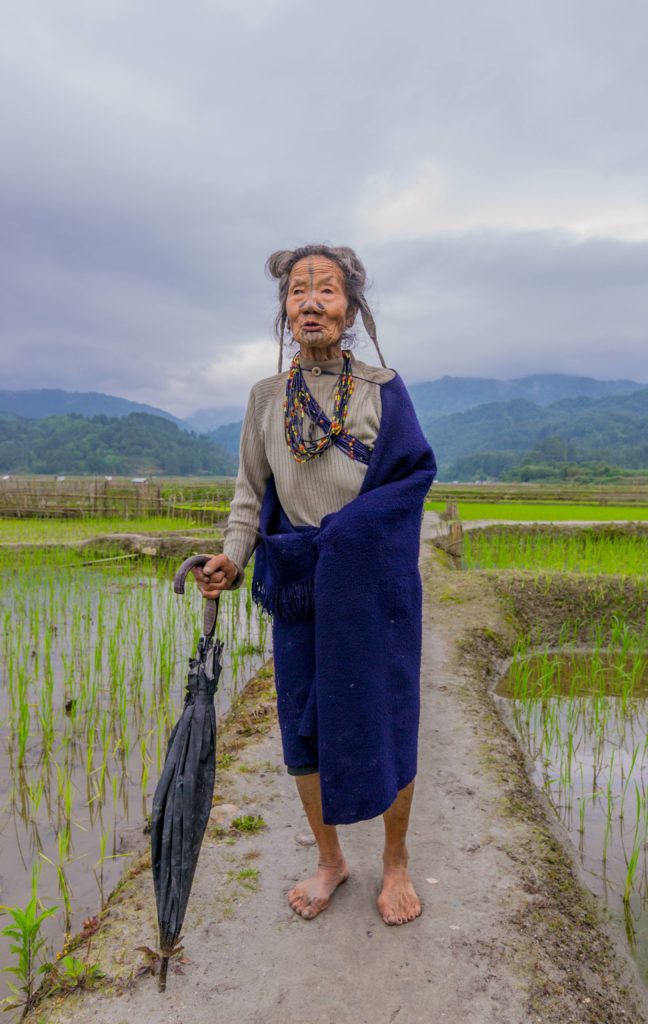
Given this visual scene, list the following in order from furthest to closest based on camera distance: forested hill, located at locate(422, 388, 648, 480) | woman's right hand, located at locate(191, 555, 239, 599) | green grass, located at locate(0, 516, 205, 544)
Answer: forested hill, located at locate(422, 388, 648, 480) < green grass, located at locate(0, 516, 205, 544) < woman's right hand, located at locate(191, 555, 239, 599)

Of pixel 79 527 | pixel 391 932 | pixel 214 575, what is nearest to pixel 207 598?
pixel 214 575

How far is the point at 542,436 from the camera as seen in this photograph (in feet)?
399

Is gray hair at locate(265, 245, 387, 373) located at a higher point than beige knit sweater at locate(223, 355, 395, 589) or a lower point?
higher

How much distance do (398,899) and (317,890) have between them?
0.62 feet

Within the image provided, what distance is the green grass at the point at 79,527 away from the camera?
8.77 meters

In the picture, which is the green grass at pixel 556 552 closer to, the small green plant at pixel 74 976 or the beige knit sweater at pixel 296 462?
the beige knit sweater at pixel 296 462

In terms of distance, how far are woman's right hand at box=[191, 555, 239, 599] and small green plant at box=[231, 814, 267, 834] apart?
80cm

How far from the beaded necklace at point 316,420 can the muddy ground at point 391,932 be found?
1044mm

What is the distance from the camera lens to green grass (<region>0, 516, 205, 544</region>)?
8.77 metres

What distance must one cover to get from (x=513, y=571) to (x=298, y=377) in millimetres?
3853

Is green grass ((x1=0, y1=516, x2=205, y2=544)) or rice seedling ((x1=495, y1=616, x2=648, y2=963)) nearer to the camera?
rice seedling ((x1=495, y1=616, x2=648, y2=963))

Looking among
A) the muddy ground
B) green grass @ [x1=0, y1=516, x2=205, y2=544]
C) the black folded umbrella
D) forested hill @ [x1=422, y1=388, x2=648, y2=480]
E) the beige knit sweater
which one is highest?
forested hill @ [x1=422, y1=388, x2=648, y2=480]

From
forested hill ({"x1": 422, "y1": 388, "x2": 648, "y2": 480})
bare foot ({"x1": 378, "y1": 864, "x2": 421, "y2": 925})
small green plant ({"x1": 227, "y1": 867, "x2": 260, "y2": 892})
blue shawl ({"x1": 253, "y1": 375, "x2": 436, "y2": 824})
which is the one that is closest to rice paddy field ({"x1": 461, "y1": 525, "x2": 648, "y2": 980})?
bare foot ({"x1": 378, "y1": 864, "x2": 421, "y2": 925})

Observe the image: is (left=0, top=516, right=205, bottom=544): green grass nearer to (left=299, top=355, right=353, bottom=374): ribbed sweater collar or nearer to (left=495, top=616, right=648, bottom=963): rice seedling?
(left=495, top=616, right=648, bottom=963): rice seedling
